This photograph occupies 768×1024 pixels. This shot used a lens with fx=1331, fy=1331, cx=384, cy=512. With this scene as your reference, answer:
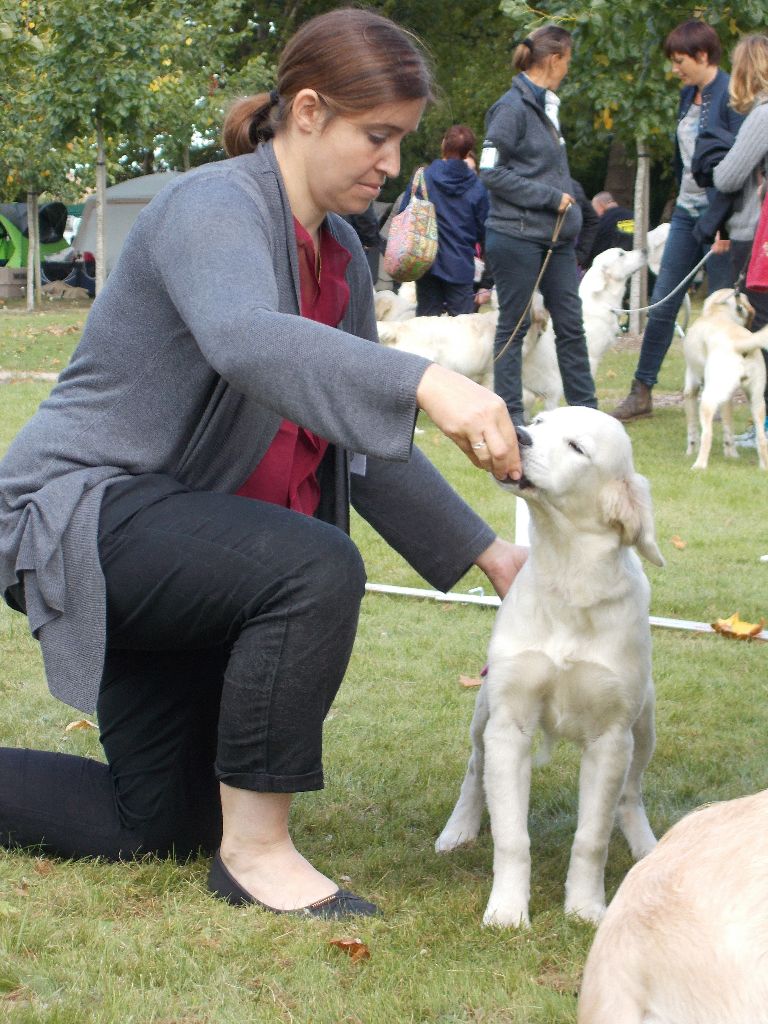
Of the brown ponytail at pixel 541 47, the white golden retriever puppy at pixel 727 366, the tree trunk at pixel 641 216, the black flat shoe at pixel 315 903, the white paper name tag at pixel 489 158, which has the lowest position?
the tree trunk at pixel 641 216

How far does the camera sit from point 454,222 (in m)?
11.1

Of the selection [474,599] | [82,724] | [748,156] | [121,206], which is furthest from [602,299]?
[121,206]

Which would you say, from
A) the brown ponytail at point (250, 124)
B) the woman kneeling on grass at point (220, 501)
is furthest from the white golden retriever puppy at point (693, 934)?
the brown ponytail at point (250, 124)

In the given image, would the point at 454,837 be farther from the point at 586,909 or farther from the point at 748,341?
the point at 748,341

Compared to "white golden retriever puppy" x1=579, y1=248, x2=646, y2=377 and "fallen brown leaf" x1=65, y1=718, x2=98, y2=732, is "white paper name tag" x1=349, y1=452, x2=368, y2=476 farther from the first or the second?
"white golden retriever puppy" x1=579, y1=248, x2=646, y2=377

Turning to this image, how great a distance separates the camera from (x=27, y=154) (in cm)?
2205

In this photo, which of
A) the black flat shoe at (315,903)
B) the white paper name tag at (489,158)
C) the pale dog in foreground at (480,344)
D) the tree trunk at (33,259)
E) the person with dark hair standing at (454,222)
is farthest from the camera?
the tree trunk at (33,259)

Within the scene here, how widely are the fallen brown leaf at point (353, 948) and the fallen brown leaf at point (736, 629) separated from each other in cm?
274

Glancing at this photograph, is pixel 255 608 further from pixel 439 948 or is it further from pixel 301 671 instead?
pixel 439 948

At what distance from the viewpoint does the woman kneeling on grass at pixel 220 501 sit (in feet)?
8.55

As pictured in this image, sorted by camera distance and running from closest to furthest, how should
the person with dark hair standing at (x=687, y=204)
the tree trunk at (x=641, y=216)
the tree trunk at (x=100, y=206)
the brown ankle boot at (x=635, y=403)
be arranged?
the person with dark hair standing at (x=687, y=204) → the brown ankle boot at (x=635, y=403) → the tree trunk at (x=641, y=216) → the tree trunk at (x=100, y=206)

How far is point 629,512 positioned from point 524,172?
565cm

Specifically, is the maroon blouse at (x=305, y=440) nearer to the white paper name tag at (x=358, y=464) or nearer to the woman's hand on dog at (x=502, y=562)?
the white paper name tag at (x=358, y=464)

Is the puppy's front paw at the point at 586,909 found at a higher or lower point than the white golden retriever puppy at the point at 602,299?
higher
